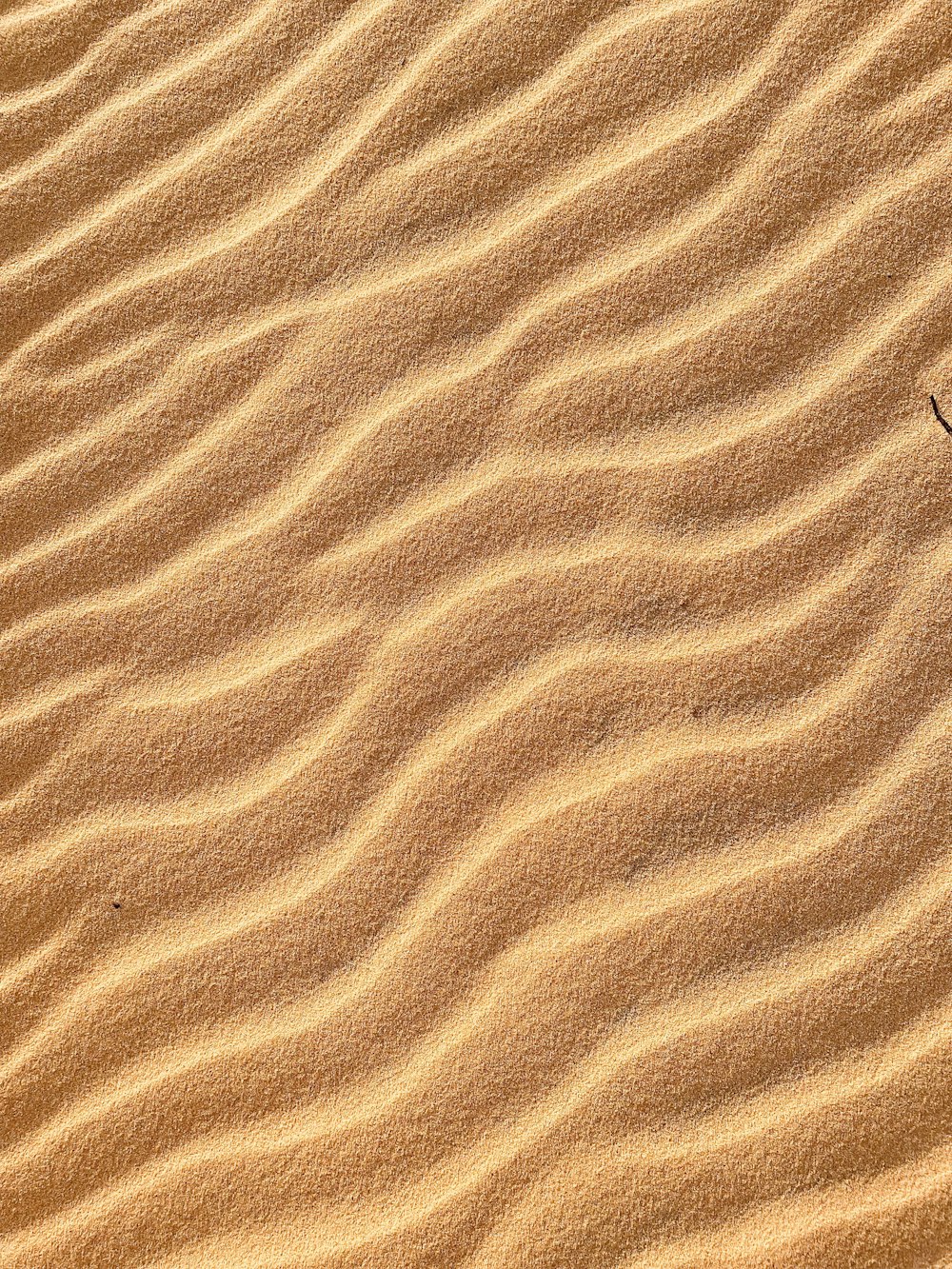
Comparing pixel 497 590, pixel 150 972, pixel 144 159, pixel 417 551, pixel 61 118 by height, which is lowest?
pixel 150 972

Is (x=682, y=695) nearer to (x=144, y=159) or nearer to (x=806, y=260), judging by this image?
(x=806, y=260)

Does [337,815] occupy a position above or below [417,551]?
below

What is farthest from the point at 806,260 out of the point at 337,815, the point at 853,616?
the point at 337,815

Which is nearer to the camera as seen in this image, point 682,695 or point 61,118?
point 682,695

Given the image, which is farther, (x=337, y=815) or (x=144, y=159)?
(x=144, y=159)

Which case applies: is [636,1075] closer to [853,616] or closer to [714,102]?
[853,616]

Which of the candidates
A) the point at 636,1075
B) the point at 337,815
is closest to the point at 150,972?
the point at 337,815
